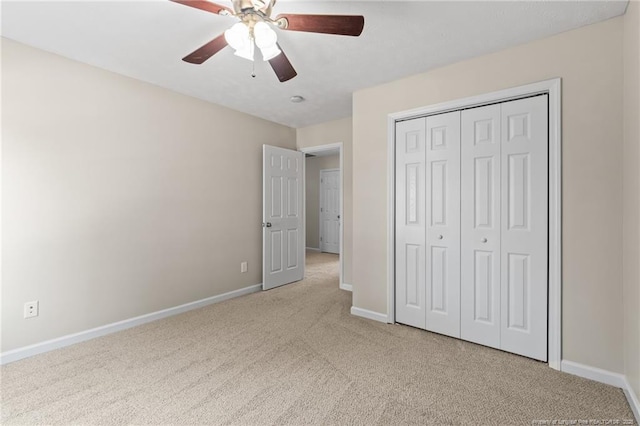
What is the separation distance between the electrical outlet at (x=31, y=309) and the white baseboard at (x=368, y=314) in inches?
106

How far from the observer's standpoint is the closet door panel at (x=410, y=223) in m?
2.83

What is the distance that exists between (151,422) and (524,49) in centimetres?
339

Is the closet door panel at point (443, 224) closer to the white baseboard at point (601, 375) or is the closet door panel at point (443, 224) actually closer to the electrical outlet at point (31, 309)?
the white baseboard at point (601, 375)

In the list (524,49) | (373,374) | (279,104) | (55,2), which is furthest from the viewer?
(279,104)

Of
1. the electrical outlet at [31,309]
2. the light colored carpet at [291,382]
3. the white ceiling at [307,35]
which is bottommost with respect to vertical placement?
the light colored carpet at [291,382]

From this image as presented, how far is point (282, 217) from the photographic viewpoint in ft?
14.5

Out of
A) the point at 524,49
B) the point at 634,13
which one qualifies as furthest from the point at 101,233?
the point at 634,13

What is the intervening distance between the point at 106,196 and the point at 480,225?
3223 millimetres

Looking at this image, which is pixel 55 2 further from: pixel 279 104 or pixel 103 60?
pixel 279 104

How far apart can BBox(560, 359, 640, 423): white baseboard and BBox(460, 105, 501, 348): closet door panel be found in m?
0.45

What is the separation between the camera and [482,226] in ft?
8.22

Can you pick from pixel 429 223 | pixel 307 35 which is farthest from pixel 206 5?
pixel 429 223

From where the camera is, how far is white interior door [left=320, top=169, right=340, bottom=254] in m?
7.37

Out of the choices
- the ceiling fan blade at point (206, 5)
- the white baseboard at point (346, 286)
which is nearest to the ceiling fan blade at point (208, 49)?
the ceiling fan blade at point (206, 5)
